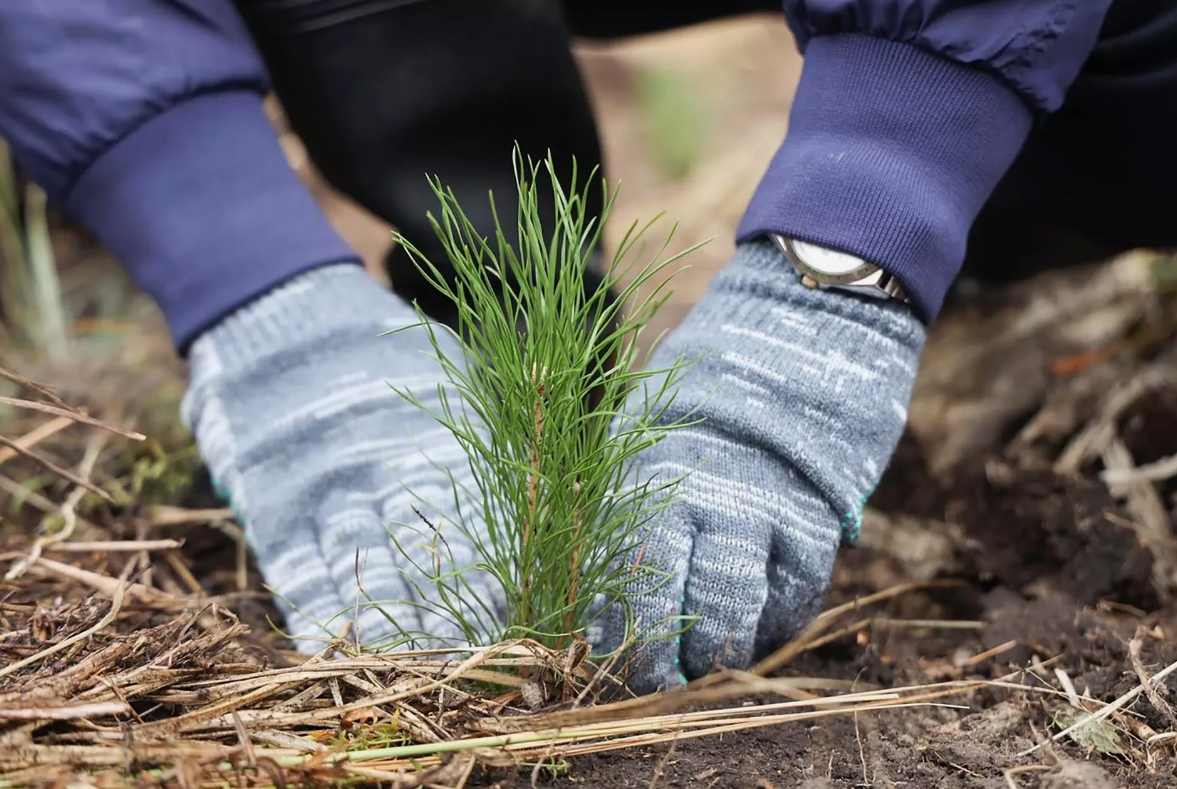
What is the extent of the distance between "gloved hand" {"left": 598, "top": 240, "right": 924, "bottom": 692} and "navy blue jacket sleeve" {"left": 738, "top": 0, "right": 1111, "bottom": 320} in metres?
0.07

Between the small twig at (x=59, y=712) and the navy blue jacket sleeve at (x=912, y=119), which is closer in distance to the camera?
the small twig at (x=59, y=712)

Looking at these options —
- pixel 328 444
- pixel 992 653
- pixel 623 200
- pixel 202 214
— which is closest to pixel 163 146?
pixel 202 214

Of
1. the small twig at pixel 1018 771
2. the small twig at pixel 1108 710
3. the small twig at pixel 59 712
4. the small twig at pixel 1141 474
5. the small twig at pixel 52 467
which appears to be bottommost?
the small twig at pixel 1141 474

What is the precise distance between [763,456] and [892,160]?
14.4 inches

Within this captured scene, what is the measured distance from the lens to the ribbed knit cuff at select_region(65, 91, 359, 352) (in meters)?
1.28

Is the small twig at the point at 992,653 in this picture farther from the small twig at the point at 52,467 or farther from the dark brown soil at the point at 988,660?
the small twig at the point at 52,467

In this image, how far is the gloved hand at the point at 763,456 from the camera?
0.95 metres

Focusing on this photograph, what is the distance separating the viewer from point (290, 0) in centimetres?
150

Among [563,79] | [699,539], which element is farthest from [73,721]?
[563,79]

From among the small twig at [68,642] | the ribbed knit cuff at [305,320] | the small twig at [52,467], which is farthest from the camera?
Answer: the ribbed knit cuff at [305,320]

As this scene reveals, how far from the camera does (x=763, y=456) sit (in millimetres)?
1007

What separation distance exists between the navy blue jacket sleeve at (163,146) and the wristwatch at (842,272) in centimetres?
68

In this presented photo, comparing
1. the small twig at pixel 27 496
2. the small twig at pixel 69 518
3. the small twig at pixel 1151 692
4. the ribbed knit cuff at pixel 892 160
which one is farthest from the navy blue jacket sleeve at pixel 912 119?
the small twig at pixel 27 496

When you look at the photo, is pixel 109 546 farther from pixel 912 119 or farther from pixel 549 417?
pixel 912 119
